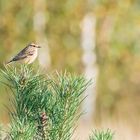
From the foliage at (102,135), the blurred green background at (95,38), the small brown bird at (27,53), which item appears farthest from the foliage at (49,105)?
the blurred green background at (95,38)

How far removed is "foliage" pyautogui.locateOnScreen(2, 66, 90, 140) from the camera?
101 inches

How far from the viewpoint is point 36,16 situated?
1016 inches

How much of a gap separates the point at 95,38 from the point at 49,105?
24.3 metres

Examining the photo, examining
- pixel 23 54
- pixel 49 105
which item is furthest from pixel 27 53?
pixel 49 105

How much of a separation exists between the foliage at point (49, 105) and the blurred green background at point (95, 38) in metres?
20.8

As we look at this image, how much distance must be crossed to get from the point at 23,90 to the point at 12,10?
23.0 metres

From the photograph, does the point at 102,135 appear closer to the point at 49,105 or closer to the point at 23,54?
the point at 49,105

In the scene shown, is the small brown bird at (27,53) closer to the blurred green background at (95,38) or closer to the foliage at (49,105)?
the foliage at (49,105)

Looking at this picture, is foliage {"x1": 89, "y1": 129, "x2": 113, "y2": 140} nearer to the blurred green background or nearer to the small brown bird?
the small brown bird

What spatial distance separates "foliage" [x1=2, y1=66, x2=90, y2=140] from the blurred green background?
68.2 feet

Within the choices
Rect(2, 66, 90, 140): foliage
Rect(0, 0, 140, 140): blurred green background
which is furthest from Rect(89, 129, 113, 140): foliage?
Rect(0, 0, 140, 140): blurred green background

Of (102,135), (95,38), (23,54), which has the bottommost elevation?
(102,135)

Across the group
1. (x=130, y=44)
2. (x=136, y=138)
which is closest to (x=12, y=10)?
(x=130, y=44)

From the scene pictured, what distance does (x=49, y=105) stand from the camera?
8.54 feet
